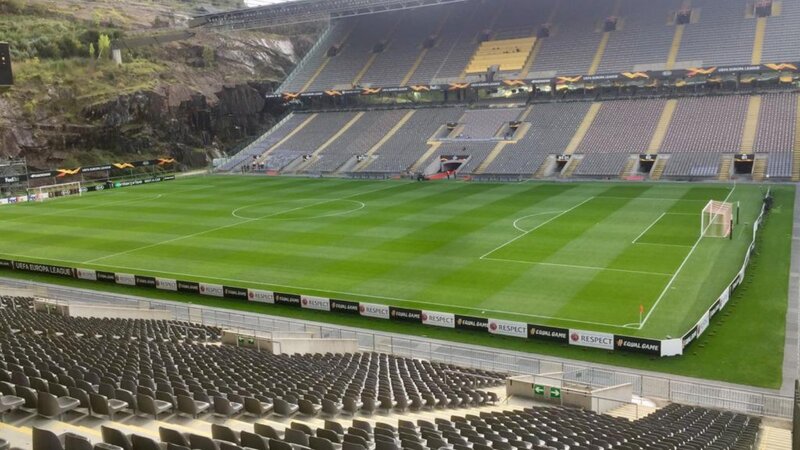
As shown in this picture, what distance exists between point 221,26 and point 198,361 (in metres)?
84.4

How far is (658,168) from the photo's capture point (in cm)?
5919

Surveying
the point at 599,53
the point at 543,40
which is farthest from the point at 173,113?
the point at 599,53

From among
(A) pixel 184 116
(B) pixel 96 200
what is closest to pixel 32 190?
(B) pixel 96 200

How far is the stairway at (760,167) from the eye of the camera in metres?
53.9

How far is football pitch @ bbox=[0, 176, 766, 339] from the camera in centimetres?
2839

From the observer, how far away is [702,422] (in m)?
15.7

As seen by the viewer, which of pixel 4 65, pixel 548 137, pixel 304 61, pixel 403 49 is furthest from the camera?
pixel 304 61

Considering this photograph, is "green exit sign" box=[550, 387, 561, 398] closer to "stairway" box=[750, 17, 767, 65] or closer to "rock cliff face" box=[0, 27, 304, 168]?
"stairway" box=[750, 17, 767, 65]

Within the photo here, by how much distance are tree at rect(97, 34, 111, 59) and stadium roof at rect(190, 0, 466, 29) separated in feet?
37.9

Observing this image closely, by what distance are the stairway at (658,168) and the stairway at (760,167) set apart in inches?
277

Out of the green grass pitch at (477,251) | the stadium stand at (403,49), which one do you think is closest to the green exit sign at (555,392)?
the green grass pitch at (477,251)

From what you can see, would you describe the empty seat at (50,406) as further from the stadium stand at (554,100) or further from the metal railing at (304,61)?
the metal railing at (304,61)

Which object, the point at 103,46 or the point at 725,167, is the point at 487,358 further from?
the point at 103,46

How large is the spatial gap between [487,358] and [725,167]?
42109 millimetres
